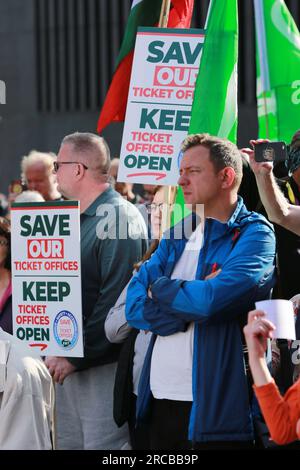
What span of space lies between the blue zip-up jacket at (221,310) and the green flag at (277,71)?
155cm

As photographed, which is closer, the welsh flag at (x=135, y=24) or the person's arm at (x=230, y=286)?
the person's arm at (x=230, y=286)

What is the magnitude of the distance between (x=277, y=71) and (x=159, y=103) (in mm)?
728

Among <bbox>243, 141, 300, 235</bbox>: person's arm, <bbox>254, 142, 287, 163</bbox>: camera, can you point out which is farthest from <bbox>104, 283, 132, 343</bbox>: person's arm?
<bbox>254, 142, 287, 163</bbox>: camera

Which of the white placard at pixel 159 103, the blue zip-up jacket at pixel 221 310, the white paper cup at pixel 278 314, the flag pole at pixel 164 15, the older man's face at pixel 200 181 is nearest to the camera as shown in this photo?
the white paper cup at pixel 278 314

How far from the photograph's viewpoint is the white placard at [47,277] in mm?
5359

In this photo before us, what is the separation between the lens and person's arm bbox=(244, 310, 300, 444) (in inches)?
138

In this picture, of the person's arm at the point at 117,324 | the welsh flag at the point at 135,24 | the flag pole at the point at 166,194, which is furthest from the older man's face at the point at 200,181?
the welsh flag at the point at 135,24

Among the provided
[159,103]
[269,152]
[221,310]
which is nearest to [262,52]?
[159,103]

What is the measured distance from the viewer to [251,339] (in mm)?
3500

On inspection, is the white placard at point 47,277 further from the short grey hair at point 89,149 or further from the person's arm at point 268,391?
the person's arm at point 268,391

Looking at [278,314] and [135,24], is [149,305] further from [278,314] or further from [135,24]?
[135,24]

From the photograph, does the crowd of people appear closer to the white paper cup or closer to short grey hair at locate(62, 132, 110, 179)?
the white paper cup

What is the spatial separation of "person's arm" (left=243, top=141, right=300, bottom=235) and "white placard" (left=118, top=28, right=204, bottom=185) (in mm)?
1342

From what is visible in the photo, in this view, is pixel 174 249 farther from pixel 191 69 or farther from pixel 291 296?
pixel 191 69
